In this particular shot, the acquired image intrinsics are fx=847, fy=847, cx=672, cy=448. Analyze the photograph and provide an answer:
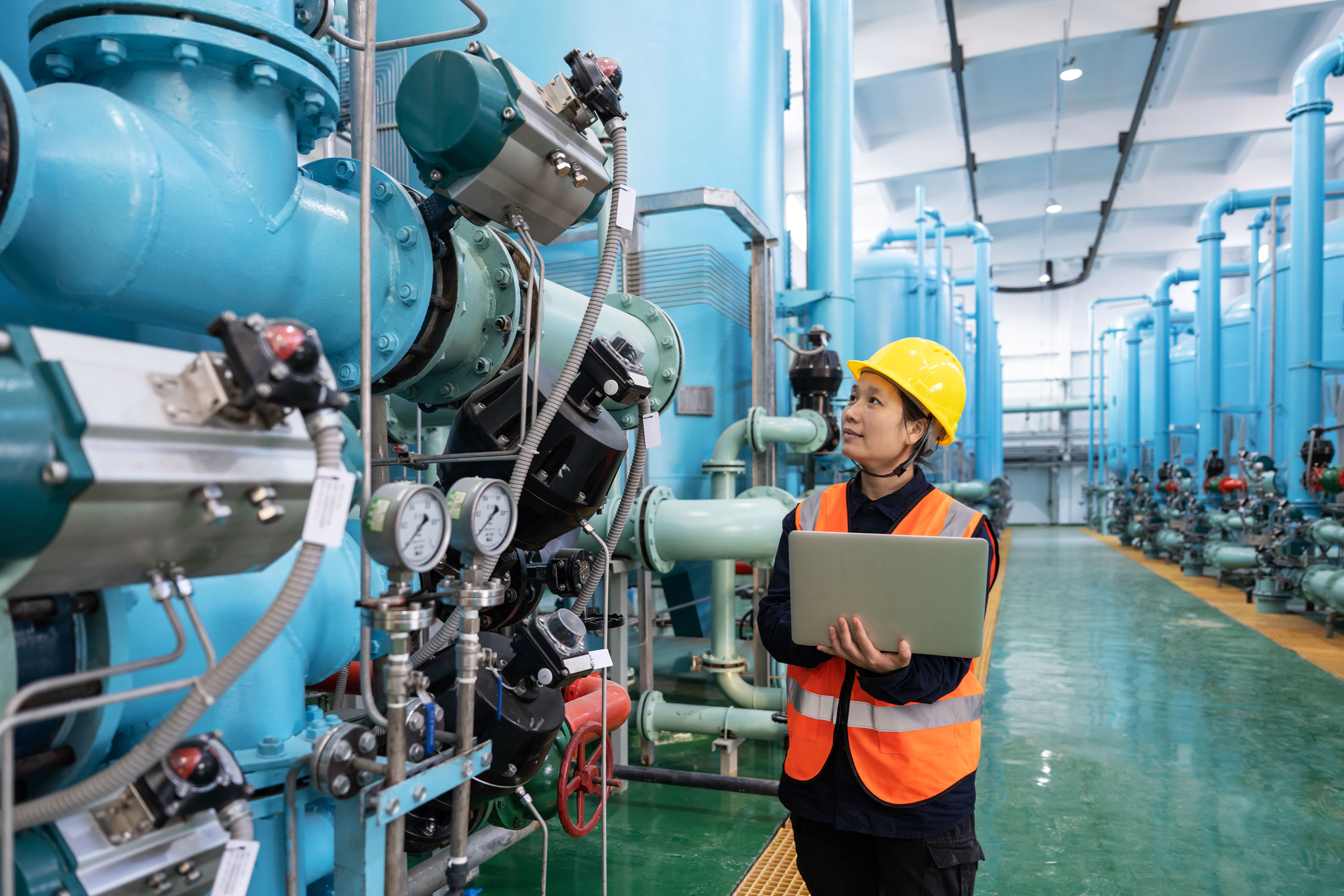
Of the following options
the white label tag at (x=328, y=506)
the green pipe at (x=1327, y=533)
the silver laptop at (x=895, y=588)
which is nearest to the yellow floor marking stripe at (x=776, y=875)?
the silver laptop at (x=895, y=588)

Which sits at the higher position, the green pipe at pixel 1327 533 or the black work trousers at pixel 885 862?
the green pipe at pixel 1327 533

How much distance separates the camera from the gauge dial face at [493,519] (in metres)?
1.21

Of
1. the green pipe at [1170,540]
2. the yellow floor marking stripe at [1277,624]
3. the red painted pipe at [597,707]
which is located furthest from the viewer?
the green pipe at [1170,540]

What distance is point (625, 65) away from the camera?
3621mm

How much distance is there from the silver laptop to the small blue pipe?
6285 millimetres

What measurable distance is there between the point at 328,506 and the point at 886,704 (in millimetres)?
942

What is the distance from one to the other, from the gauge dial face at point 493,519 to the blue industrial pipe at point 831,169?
3426 millimetres

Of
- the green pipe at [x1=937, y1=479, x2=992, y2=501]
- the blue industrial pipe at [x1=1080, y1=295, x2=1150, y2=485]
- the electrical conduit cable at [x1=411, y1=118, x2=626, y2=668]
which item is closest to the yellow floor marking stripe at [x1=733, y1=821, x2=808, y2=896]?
the electrical conduit cable at [x1=411, y1=118, x2=626, y2=668]

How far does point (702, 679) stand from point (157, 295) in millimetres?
3735

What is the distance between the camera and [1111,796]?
285 cm

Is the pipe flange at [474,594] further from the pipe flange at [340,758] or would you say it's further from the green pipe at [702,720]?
the green pipe at [702,720]

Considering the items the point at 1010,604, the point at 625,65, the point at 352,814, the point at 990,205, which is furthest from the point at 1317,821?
the point at 990,205

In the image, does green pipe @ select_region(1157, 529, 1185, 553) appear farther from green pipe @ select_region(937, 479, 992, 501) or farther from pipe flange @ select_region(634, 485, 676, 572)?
pipe flange @ select_region(634, 485, 676, 572)

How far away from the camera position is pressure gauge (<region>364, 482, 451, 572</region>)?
102 centimetres
